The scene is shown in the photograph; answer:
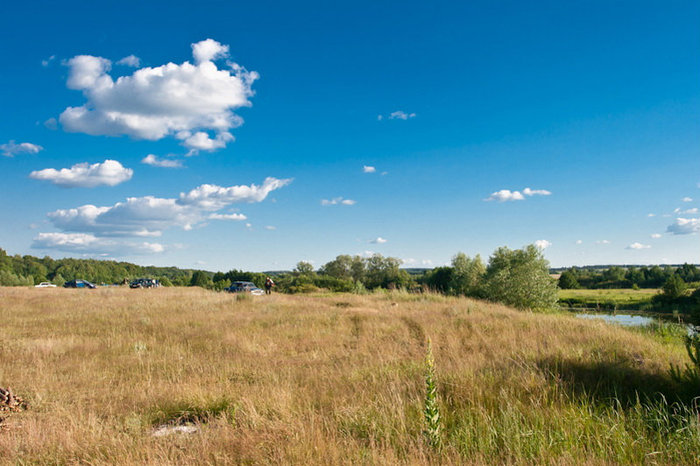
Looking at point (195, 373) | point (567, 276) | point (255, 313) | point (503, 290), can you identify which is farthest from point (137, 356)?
point (567, 276)

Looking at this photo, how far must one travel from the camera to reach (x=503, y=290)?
3216 cm

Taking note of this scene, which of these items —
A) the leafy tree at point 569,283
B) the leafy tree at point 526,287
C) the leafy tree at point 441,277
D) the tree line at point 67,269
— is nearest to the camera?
the leafy tree at point 526,287

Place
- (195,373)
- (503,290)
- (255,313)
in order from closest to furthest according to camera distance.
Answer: (195,373), (255,313), (503,290)

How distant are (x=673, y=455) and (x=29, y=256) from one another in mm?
195238

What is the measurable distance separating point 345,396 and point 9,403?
210 inches

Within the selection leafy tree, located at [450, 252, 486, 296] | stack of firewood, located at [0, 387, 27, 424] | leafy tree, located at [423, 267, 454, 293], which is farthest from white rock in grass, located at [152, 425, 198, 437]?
leafy tree, located at [423, 267, 454, 293]

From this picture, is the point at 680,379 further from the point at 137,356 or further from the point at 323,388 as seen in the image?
the point at 137,356

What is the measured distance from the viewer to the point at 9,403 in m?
5.74

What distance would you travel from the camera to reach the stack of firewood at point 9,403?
18.4 feet

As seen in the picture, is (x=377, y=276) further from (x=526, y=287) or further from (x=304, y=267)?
(x=526, y=287)

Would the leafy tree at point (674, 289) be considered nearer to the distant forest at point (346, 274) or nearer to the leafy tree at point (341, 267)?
the distant forest at point (346, 274)

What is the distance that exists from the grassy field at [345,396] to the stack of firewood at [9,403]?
0.26 m

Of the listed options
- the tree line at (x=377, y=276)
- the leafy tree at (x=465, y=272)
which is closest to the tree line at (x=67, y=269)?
the tree line at (x=377, y=276)

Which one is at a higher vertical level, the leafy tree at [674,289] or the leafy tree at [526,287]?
the leafy tree at [526,287]
